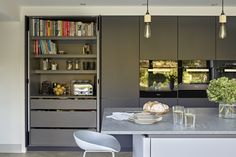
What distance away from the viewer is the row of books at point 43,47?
5641mm

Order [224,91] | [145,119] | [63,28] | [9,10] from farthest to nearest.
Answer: [63,28], [9,10], [224,91], [145,119]

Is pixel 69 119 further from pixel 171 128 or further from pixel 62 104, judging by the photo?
pixel 171 128

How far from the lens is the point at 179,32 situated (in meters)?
5.48

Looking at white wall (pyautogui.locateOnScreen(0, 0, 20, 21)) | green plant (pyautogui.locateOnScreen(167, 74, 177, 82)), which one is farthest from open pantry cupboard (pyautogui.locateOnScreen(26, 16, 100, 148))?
green plant (pyautogui.locateOnScreen(167, 74, 177, 82))

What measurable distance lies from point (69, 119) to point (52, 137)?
0.40 metres

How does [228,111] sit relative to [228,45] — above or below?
below

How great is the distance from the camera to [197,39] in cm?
547

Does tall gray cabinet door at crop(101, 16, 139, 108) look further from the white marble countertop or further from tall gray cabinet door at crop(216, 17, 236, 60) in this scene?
the white marble countertop

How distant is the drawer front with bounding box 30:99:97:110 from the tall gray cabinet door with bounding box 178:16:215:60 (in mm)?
1665

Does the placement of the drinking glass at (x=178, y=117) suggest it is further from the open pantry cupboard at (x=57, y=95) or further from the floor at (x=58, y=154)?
the open pantry cupboard at (x=57, y=95)

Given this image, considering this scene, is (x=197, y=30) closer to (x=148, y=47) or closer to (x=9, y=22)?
(x=148, y=47)

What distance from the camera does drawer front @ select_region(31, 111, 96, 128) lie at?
5504 mm

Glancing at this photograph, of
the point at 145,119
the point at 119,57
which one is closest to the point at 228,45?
the point at 119,57
